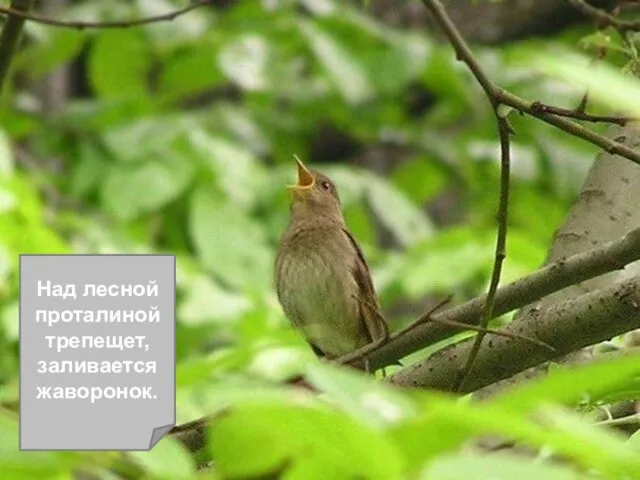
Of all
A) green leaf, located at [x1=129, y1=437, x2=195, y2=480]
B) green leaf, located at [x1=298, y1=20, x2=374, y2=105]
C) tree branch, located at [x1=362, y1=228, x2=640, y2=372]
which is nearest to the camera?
green leaf, located at [x1=129, y1=437, x2=195, y2=480]

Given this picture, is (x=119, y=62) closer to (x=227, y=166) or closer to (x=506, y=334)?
(x=227, y=166)

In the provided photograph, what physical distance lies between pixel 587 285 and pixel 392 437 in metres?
1.61

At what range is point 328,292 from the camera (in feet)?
10.1

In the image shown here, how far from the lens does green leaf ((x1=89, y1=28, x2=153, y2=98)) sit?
13.0 feet

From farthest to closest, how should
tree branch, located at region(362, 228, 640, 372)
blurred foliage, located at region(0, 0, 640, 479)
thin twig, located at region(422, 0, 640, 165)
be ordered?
blurred foliage, located at region(0, 0, 640, 479)
tree branch, located at region(362, 228, 640, 372)
thin twig, located at region(422, 0, 640, 165)

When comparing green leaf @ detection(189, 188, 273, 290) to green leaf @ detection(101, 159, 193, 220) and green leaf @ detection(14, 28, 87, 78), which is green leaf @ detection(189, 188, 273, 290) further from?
green leaf @ detection(14, 28, 87, 78)

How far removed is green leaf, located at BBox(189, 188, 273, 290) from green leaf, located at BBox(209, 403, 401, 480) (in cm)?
261

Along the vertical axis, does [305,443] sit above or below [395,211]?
below

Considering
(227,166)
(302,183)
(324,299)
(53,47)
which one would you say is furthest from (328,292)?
A: (53,47)

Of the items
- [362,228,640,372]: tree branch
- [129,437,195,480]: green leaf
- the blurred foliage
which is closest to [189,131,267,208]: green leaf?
the blurred foliage

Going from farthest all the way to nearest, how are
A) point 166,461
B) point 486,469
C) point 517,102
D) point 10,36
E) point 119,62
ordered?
1. point 119,62
2. point 10,36
3. point 517,102
4. point 166,461
5. point 486,469

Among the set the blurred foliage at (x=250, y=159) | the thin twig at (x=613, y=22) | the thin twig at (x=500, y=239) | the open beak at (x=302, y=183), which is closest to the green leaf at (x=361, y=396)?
the blurred foliage at (x=250, y=159)

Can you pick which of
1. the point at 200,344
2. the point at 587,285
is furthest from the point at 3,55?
the point at 200,344

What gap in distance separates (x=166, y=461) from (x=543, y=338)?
1.00m
